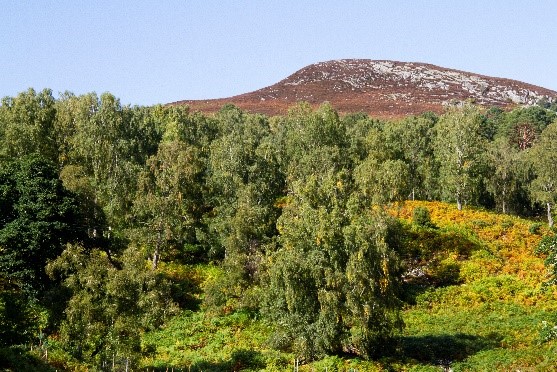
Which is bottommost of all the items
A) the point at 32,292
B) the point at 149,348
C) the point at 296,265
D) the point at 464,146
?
the point at 149,348

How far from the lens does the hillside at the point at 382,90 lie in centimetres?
14912

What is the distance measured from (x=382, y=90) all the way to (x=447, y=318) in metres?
136

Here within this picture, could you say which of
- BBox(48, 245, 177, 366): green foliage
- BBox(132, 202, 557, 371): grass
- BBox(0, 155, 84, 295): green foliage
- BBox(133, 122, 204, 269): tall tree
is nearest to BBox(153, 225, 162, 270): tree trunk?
BBox(133, 122, 204, 269): tall tree

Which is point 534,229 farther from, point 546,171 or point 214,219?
point 214,219

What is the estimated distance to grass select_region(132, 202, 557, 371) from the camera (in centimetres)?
3016

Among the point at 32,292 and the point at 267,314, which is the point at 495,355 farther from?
the point at 32,292

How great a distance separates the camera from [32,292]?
35.0m

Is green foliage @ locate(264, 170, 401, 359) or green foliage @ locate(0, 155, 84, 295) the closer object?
green foliage @ locate(264, 170, 401, 359)

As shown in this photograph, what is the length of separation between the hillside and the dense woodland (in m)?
69.8

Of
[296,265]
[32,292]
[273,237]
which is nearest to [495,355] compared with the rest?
[296,265]

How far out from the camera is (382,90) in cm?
16650

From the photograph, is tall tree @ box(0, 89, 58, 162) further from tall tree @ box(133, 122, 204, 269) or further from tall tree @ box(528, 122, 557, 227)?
tall tree @ box(528, 122, 557, 227)

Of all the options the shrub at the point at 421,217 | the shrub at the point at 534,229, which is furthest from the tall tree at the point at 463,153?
the shrub at the point at 421,217

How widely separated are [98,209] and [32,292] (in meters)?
9.09
